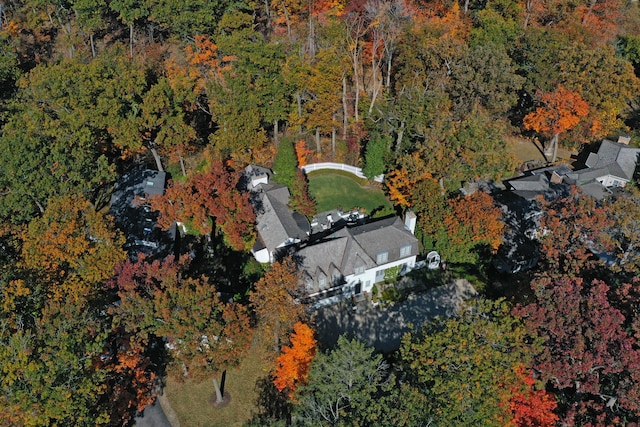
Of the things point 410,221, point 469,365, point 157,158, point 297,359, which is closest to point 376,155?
point 410,221

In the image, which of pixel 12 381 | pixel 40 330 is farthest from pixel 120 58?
pixel 12 381

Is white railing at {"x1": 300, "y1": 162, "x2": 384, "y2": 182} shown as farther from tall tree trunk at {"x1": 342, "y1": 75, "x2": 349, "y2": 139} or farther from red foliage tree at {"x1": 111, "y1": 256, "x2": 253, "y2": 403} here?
red foliage tree at {"x1": 111, "y1": 256, "x2": 253, "y2": 403}

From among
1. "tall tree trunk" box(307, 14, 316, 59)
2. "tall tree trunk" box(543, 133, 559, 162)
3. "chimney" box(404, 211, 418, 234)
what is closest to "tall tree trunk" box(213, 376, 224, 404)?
"chimney" box(404, 211, 418, 234)

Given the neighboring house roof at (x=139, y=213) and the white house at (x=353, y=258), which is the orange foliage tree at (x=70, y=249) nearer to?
the neighboring house roof at (x=139, y=213)

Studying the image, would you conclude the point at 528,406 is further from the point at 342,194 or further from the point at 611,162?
the point at 611,162

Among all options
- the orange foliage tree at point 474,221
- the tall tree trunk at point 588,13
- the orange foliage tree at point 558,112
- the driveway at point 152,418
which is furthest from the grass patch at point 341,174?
the tall tree trunk at point 588,13

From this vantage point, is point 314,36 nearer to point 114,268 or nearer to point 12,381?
point 114,268
